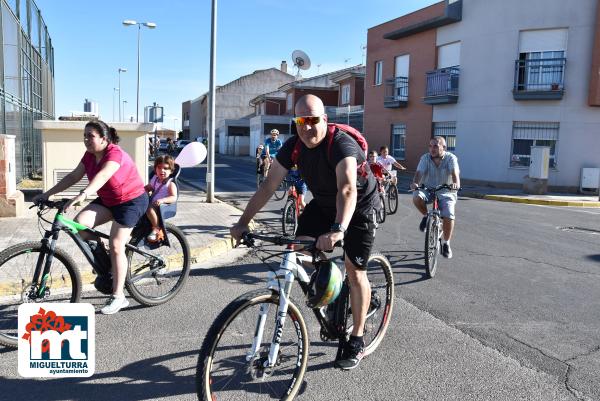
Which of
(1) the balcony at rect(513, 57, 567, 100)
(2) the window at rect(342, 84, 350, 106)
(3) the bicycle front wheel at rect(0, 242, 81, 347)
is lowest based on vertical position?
(3) the bicycle front wheel at rect(0, 242, 81, 347)

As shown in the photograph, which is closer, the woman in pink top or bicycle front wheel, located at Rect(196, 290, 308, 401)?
bicycle front wheel, located at Rect(196, 290, 308, 401)

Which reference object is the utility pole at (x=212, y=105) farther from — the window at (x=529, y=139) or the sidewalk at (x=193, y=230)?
the window at (x=529, y=139)

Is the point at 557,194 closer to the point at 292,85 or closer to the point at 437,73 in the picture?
the point at 437,73

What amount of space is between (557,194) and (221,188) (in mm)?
12079

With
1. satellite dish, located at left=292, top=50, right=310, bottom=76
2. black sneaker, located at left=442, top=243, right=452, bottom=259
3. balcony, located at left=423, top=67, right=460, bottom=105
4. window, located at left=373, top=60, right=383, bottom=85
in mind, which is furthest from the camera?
satellite dish, located at left=292, top=50, right=310, bottom=76

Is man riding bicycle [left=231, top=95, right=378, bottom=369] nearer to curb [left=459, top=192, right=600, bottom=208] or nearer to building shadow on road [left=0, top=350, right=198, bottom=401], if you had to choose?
building shadow on road [left=0, top=350, right=198, bottom=401]

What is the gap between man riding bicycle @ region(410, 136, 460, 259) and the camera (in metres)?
6.96

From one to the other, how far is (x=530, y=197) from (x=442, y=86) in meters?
8.57

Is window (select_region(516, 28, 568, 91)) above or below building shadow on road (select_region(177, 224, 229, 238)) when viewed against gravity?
above

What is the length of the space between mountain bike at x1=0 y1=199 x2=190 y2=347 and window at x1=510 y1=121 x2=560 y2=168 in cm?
1877

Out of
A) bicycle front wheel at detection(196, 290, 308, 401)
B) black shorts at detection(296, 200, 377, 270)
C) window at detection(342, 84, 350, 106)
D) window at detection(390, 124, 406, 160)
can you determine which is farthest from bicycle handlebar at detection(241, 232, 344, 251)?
window at detection(342, 84, 350, 106)

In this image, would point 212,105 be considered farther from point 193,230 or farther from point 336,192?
point 336,192

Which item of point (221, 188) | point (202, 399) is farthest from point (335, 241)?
point (221, 188)

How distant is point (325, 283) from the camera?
3.18 m
